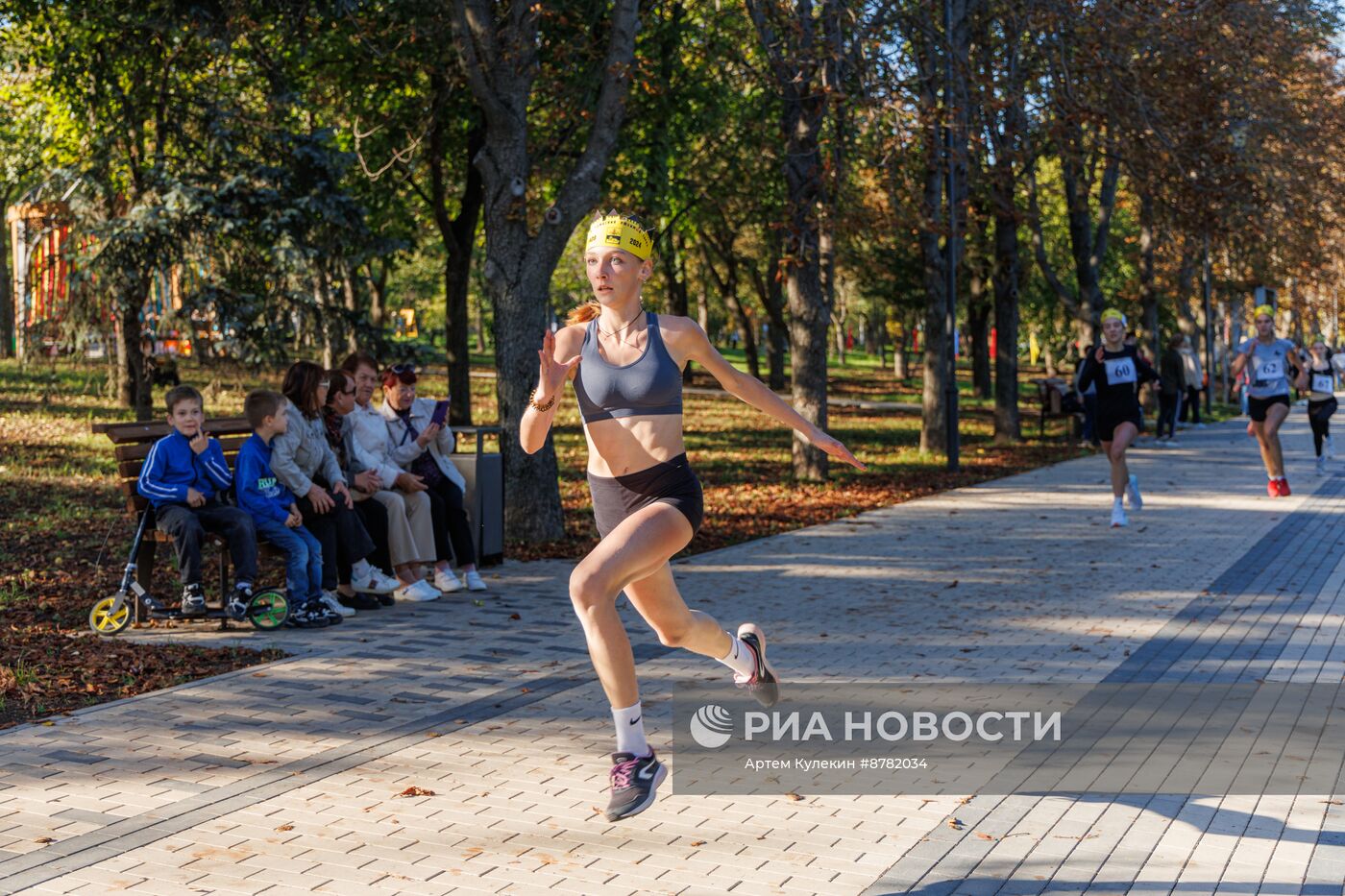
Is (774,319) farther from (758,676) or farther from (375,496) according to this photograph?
(758,676)

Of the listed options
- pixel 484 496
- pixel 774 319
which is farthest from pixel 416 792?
pixel 774 319

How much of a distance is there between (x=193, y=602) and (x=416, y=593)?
1.86 m

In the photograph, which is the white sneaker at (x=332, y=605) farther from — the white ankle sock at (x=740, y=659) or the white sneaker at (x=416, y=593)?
the white ankle sock at (x=740, y=659)

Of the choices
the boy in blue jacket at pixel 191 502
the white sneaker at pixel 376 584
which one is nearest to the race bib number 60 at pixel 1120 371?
the white sneaker at pixel 376 584

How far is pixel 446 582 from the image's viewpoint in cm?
1106

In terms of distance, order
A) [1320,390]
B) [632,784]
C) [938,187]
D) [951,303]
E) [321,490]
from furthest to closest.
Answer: [938,187], [951,303], [1320,390], [321,490], [632,784]

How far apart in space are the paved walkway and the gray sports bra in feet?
4.81

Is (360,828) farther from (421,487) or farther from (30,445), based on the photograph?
(30,445)

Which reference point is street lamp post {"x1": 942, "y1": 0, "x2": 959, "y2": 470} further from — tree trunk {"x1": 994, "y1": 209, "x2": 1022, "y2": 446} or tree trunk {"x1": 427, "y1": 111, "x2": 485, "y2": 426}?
tree trunk {"x1": 427, "y1": 111, "x2": 485, "y2": 426}

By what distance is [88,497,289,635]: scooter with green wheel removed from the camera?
9086 millimetres

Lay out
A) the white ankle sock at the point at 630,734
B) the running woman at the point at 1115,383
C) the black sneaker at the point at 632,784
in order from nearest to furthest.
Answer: the black sneaker at the point at 632,784, the white ankle sock at the point at 630,734, the running woman at the point at 1115,383

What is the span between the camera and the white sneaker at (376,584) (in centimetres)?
1036

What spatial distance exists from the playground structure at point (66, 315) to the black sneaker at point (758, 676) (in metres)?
13.2

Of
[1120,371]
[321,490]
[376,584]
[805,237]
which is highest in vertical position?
[805,237]
